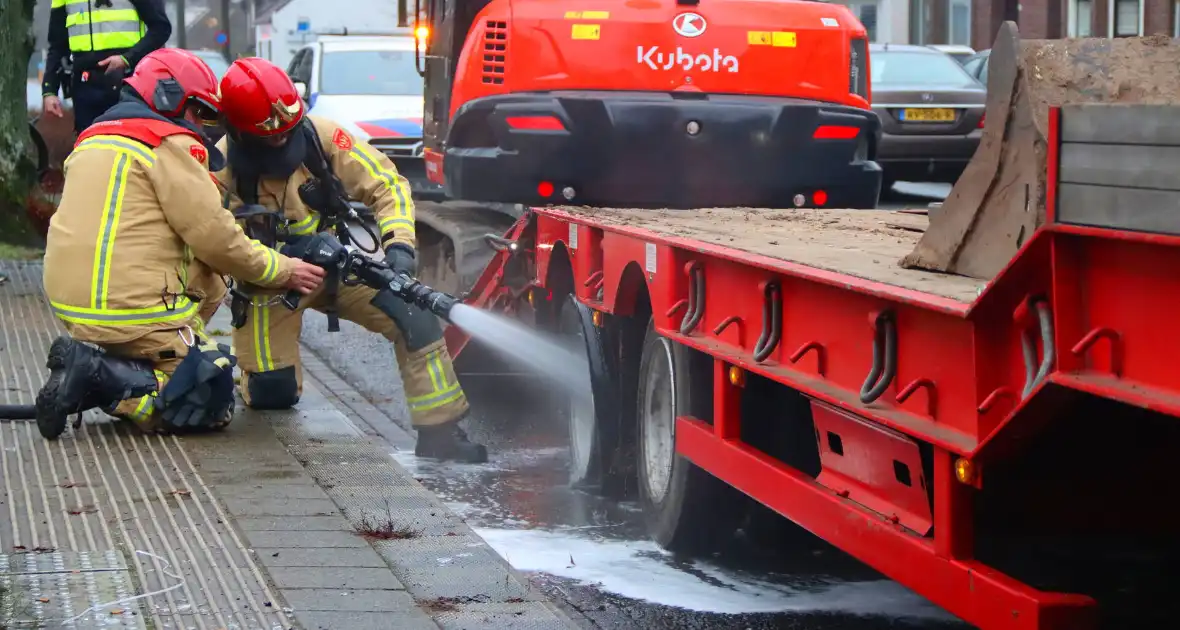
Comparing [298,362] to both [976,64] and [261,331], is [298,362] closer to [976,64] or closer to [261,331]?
[261,331]

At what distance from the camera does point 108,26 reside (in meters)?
9.90

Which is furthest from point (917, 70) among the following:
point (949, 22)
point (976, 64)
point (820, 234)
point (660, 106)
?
point (949, 22)

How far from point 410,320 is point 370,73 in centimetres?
1122

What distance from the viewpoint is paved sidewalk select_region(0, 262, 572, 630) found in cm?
439

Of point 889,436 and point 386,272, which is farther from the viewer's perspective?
point 386,272

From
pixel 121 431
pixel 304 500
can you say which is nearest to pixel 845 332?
pixel 304 500

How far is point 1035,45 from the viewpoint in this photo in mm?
3717

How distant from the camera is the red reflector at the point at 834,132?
8250 mm

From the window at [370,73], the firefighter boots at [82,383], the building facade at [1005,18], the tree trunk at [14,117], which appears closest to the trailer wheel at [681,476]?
the firefighter boots at [82,383]

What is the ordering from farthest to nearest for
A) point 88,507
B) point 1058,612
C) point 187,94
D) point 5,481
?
point 187,94, point 5,481, point 88,507, point 1058,612

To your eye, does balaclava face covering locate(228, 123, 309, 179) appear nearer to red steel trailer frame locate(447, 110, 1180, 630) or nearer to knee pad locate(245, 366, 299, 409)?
knee pad locate(245, 366, 299, 409)

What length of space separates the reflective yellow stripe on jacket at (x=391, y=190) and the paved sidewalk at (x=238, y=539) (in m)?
0.89

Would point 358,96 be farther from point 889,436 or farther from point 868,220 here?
point 889,436

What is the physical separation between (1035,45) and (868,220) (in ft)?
10.1
